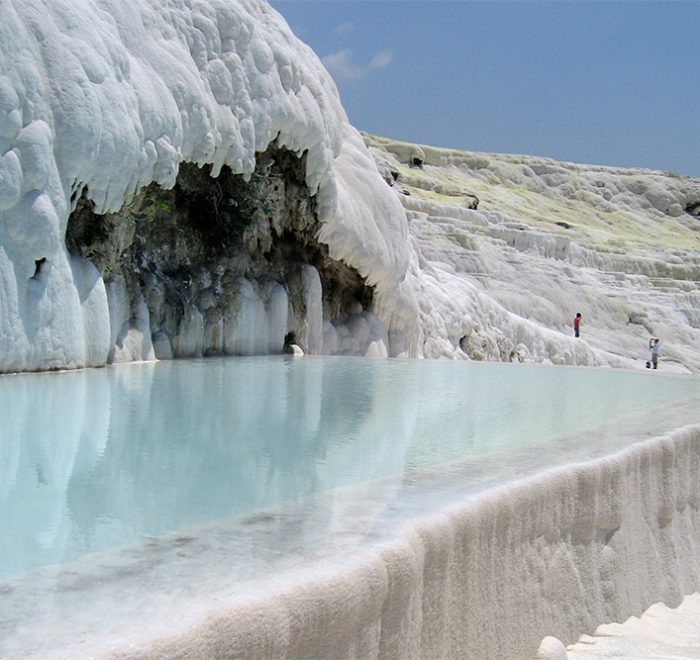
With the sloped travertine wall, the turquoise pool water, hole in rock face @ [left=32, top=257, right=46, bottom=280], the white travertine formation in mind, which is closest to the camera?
the sloped travertine wall

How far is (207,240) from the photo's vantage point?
35.4 ft

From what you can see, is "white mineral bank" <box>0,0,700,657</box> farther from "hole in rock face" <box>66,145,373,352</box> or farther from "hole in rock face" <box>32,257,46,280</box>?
"hole in rock face" <box>66,145,373,352</box>

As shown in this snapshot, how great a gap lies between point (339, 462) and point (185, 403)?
199cm

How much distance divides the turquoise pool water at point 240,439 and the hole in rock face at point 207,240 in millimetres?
1394

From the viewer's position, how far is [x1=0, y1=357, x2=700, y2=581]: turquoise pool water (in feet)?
9.67

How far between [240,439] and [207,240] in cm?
672

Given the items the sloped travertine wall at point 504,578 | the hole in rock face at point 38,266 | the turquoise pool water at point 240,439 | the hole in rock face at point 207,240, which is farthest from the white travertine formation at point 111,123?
the sloped travertine wall at point 504,578

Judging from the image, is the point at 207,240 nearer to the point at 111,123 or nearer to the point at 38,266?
the point at 111,123

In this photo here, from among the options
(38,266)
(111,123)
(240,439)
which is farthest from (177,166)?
(240,439)

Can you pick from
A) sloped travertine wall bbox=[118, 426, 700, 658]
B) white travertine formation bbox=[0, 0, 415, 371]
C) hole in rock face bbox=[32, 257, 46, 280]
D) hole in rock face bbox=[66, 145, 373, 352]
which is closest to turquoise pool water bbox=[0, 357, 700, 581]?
sloped travertine wall bbox=[118, 426, 700, 658]

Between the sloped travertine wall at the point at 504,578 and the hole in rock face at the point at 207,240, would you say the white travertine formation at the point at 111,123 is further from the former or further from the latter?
the sloped travertine wall at the point at 504,578

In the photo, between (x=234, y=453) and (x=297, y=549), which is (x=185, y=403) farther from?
(x=297, y=549)

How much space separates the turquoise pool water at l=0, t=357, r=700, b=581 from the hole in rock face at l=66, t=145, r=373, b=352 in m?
1.39

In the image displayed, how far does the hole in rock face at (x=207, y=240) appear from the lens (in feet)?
28.6
